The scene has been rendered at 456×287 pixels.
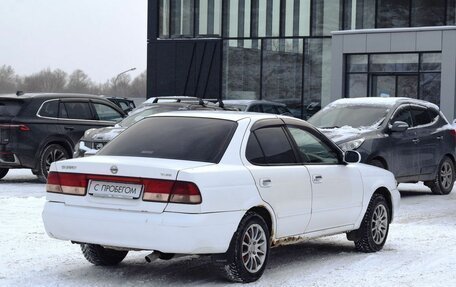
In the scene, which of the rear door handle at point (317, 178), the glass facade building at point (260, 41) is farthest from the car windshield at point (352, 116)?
the glass facade building at point (260, 41)

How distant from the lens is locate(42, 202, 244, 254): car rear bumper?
6746 millimetres

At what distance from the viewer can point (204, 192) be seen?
6.83 metres

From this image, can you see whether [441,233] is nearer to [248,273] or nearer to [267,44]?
[248,273]

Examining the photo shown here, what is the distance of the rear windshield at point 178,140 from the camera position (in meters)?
7.39

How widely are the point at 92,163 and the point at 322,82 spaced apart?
29514 mm

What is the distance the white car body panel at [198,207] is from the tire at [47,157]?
29.0 ft

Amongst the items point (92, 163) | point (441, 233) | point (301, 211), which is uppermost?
point (92, 163)

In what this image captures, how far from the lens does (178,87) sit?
3972 cm

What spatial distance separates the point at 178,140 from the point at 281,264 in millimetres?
1684

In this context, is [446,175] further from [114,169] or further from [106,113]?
[114,169]

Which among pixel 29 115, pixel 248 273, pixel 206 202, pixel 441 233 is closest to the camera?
pixel 206 202

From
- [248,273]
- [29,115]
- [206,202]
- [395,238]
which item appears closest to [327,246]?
[395,238]

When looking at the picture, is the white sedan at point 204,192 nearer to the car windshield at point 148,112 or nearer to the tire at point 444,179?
A: the tire at point 444,179

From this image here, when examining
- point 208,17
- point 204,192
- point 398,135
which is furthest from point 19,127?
point 208,17
